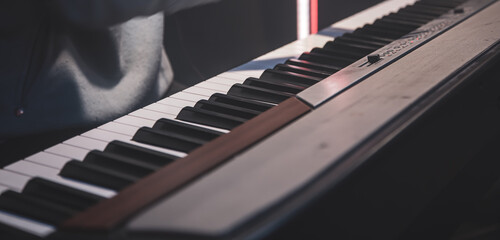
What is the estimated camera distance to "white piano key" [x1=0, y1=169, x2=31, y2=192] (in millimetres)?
798

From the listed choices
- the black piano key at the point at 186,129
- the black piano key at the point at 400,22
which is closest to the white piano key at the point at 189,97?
the black piano key at the point at 186,129

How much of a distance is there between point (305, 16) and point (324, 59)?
3.56 feet

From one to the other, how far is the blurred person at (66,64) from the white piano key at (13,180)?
0.58 meters

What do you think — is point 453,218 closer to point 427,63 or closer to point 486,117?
point 486,117

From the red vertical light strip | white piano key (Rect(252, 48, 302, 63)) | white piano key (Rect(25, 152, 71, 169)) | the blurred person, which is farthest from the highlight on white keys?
white piano key (Rect(25, 152, 71, 169))

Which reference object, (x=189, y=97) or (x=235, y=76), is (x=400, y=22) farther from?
(x=189, y=97)

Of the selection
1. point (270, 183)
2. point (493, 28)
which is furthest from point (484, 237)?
point (270, 183)

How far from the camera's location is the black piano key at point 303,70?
1217 millimetres

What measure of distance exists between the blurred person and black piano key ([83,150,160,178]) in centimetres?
60

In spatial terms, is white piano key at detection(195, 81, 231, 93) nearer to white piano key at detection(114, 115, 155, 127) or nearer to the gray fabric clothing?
white piano key at detection(114, 115, 155, 127)

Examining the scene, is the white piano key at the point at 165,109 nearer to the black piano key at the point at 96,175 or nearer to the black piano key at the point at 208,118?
the black piano key at the point at 208,118

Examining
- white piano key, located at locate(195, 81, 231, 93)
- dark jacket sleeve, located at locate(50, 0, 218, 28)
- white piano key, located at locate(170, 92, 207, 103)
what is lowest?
white piano key, located at locate(170, 92, 207, 103)

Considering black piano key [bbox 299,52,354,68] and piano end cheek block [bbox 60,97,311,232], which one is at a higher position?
black piano key [bbox 299,52,354,68]

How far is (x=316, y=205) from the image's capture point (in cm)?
70
